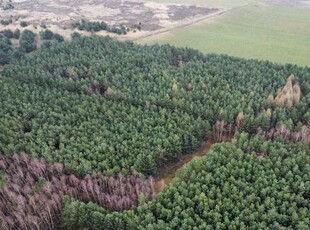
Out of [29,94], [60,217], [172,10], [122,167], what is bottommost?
[60,217]

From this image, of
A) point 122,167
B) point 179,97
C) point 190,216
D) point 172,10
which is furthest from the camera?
point 172,10

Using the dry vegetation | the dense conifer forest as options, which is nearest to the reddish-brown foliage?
the dense conifer forest

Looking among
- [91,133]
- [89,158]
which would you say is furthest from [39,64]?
[89,158]

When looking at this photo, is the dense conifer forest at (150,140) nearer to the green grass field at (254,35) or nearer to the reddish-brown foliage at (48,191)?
the reddish-brown foliage at (48,191)

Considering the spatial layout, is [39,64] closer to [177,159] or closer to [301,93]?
[177,159]

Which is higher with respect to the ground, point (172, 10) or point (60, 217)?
point (172, 10)

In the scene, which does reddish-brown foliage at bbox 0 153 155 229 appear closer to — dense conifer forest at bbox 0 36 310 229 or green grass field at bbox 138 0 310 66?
dense conifer forest at bbox 0 36 310 229
